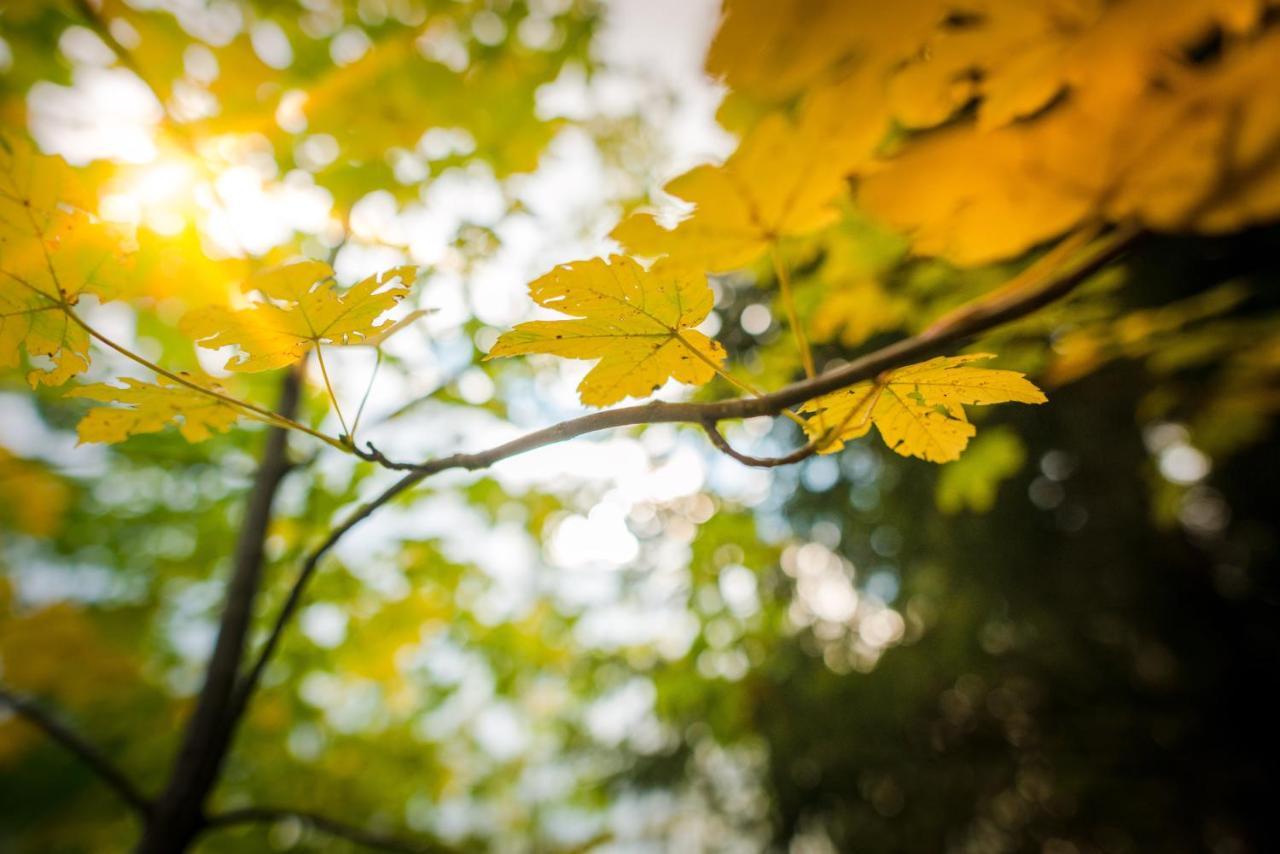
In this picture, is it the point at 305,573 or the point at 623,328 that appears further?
the point at 305,573

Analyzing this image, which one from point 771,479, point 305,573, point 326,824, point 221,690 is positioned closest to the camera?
point 305,573

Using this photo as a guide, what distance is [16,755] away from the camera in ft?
11.6

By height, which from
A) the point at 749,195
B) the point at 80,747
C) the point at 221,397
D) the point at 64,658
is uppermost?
the point at 64,658

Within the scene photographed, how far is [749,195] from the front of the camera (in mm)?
580

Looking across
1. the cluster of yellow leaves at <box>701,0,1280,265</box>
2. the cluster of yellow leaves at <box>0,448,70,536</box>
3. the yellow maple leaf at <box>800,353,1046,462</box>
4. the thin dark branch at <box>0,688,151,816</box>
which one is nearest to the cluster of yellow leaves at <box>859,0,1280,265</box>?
the cluster of yellow leaves at <box>701,0,1280,265</box>

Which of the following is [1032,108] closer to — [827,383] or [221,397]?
[827,383]

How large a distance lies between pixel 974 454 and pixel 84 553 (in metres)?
4.57

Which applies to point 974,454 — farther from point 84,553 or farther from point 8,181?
point 84,553

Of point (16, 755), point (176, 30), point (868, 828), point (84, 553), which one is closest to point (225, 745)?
point (176, 30)

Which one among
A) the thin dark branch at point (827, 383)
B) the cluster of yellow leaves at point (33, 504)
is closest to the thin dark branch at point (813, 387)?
the thin dark branch at point (827, 383)

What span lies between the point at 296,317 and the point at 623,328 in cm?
32

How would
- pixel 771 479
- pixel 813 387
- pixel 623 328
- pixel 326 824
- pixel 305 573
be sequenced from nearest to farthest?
pixel 813 387, pixel 623 328, pixel 305 573, pixel 326 824, pixel 771 479

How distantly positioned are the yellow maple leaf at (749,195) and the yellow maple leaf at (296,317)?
0.25 meters

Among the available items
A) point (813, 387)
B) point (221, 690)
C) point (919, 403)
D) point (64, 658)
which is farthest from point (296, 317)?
point (64, 658)
